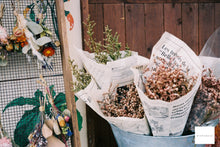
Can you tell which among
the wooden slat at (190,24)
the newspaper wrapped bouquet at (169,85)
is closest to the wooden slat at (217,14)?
the wooden slat at (190,24)

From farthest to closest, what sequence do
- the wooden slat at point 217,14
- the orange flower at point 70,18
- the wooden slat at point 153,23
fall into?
the wooden slat at point 217,14, the wooden slat at point 153,23, the orange flower at point 70,18

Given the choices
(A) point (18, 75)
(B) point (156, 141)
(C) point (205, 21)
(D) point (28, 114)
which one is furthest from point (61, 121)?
(C) point (205, 21)

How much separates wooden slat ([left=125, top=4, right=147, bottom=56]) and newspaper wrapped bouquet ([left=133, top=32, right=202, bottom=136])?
682mm

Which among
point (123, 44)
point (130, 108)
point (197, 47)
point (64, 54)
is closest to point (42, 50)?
point (64, 54)

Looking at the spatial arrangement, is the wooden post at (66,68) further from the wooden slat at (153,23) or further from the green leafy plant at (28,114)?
the wooden slat at (153,23)

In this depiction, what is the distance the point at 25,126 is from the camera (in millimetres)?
1002

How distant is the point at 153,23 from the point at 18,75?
0.97 meters

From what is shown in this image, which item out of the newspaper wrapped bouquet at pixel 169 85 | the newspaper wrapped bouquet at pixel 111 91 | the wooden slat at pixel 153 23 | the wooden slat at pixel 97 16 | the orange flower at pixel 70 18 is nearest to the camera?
the newspaper wrapped bouquet at pixel 169 85

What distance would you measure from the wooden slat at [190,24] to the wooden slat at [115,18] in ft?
1.55

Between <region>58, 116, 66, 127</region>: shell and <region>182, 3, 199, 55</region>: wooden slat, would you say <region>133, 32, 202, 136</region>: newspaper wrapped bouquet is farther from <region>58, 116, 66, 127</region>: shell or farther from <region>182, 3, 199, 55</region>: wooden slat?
<region>182, 3, 199, 55</region>: wooden slat

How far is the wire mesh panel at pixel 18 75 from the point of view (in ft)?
3.16

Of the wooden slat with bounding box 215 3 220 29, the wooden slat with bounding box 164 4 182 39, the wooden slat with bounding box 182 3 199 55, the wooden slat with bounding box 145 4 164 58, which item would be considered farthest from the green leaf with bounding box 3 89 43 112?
the wooden slat with bounding box 215 3 220 29

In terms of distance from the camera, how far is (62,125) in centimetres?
96

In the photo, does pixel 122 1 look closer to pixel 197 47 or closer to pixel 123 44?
pixel 123 44
